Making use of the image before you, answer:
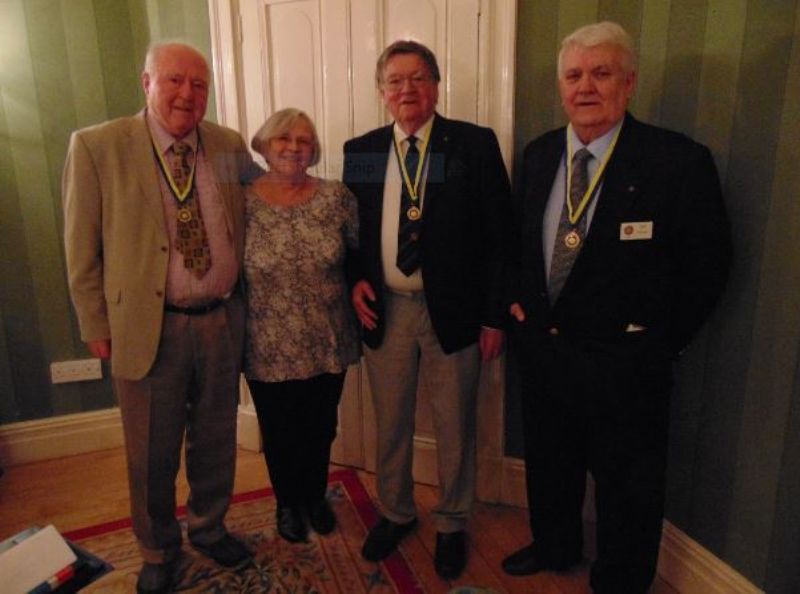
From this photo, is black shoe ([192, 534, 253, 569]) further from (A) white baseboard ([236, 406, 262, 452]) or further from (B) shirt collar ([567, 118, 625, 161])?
(B) shirt collar ([567, 118, 625, 161])

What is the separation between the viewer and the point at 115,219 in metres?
1.64

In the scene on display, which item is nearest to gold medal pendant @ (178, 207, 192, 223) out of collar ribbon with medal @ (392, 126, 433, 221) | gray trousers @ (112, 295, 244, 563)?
gray trousers @ (112, 295, 244, 563)

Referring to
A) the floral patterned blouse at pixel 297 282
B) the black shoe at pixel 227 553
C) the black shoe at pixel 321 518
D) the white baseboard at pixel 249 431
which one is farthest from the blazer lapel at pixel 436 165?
the white baseboard at pixel 249 431

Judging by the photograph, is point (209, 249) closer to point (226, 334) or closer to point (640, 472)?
point (226, 334)

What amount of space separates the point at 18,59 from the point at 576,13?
2.38 metres

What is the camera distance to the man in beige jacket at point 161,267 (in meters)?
1.64

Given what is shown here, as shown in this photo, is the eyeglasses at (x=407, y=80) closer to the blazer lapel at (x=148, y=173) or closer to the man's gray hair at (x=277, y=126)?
the man's gray hair at (x=277, y=126)

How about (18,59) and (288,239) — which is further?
(18,59)

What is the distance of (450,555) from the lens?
1980 mm

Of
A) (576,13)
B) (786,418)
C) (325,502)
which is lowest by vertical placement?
(325,502)

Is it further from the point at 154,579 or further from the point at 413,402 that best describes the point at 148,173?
the point at 154,579

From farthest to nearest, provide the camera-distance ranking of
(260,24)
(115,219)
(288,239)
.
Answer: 1. (260,24)
2. (288,239)
3. (115,219)

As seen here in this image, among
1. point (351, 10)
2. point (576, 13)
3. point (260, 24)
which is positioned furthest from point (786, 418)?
point (260, 24)

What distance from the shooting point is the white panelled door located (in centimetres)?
213
